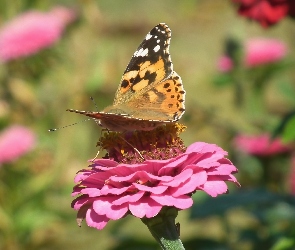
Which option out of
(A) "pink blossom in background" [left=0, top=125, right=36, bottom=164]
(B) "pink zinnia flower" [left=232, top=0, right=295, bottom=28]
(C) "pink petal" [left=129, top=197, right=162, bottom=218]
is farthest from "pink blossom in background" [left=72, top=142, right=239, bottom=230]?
(A) "pink blossom in background" [left=0, top=125, right=36, bottom=164]

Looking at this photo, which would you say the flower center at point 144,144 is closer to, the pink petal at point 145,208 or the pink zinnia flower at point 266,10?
the pink petal at point 145,208

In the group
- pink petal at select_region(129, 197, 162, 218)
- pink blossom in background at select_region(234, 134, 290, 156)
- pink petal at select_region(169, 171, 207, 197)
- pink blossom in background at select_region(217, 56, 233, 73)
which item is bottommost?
pink petal at select_region(129, 197, 162, 218)

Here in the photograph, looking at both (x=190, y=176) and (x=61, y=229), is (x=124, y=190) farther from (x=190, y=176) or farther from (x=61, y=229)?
(x=61, y=229)

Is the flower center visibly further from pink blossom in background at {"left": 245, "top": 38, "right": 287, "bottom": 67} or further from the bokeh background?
pink blossom in background at {"left": 245, "top": 38, "right": 287, "bottom": 67}

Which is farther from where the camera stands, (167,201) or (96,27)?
(96,27)

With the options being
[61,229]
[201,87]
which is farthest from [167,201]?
[201,87]

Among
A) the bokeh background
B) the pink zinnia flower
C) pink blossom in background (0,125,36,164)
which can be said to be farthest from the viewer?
pink blossom in background (0,125,36,164)

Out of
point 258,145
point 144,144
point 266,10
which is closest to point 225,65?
point 258,145
